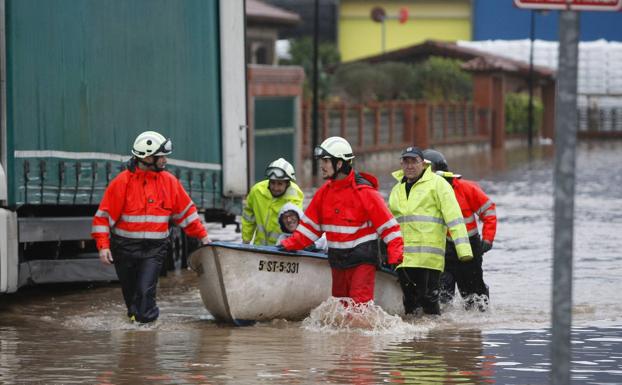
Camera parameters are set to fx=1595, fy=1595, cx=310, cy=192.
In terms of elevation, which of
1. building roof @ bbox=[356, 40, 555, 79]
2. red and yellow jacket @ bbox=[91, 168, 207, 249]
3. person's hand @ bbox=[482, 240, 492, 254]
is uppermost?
building roof @ bbox=[356, 40, 555, 79]

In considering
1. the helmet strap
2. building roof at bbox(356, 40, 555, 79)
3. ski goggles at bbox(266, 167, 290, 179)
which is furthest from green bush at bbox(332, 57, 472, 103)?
the helmet strap

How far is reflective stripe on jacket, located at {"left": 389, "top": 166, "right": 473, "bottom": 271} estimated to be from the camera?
12906 mm

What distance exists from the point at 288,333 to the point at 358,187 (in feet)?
4.08

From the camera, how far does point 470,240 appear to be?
13.6 metres

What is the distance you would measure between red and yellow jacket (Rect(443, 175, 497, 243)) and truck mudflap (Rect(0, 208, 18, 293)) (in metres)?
3.70

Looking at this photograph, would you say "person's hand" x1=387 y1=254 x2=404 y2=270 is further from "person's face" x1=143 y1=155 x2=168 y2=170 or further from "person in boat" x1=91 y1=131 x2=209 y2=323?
"person's face" x1=143 y1=155 x2=168 y2=170

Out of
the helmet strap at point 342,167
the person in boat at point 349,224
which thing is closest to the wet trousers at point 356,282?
the person in boat at point 349,224

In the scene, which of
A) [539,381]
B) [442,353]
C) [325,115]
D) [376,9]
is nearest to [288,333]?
[442,353]

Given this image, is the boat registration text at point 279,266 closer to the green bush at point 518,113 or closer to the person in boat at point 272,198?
the person in boat at point 272,198

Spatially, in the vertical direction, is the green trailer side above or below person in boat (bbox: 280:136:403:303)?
above

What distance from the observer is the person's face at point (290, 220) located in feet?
43.8

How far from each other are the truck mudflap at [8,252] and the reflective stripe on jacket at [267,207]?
2.12 meters

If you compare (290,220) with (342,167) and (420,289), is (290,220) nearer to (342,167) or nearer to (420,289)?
(420,289)

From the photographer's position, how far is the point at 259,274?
490 inches
